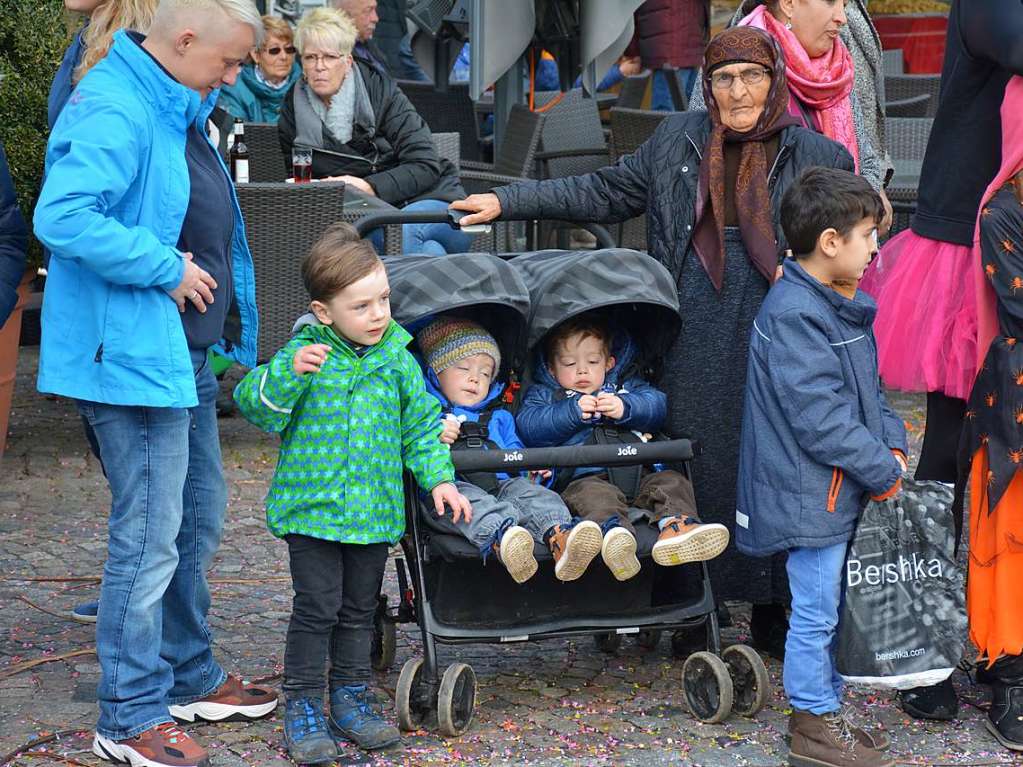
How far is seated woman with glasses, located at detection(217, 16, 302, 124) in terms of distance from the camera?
852 centimetres

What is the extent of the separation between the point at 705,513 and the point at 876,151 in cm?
134

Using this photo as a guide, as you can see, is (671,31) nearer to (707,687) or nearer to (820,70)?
(820,70)

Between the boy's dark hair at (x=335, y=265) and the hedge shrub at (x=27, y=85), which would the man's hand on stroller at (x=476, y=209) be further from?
the hedge shrub at (x=27, y=85)

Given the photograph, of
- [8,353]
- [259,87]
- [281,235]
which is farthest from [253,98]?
[8,353]

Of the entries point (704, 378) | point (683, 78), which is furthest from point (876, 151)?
point (683, 78)

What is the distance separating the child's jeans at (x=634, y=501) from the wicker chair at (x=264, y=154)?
12.5 feet

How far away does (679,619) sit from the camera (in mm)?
4117

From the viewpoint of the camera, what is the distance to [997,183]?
4.00 m

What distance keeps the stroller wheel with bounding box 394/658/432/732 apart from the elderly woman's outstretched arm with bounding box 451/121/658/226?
1.32 meters

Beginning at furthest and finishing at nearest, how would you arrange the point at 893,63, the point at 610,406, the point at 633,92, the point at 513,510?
1. the point at 893,63
2. the point at 633,92
3. the point at 610,406
4. the point at 513,510

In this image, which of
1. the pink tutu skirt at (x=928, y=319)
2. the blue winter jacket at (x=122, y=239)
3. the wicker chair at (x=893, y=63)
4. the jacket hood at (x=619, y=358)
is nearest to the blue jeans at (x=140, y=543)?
the blue winter jacket at (x=122, y=239)

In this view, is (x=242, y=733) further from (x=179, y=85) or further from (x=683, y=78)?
(x=683, y=78)

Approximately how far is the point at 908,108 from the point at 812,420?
6.11 metres

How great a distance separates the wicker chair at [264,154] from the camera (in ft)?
24.8
